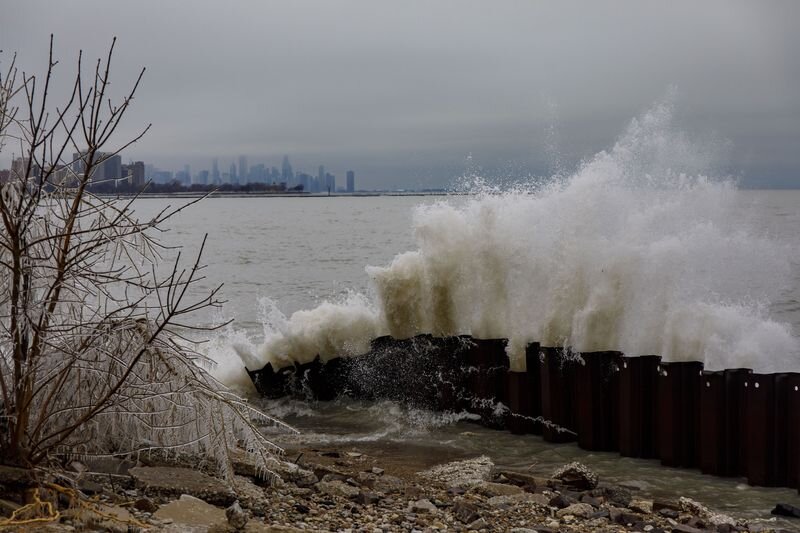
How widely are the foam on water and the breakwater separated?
1.62ft

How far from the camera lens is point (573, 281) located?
12773mm

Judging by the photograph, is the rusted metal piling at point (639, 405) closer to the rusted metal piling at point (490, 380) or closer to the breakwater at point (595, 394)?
the breakwater at point (595, 394)

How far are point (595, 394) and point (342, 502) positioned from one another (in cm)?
463

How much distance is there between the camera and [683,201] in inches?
562

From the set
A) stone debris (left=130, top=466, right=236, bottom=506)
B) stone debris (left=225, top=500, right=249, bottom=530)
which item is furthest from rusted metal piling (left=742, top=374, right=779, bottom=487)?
stone debris (left=225, top=500, right=249, bottom=530)

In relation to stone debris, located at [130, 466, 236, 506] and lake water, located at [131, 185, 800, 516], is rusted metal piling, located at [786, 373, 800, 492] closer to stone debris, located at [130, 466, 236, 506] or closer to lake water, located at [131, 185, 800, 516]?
lake water, located at [131, 185, 800, 516]

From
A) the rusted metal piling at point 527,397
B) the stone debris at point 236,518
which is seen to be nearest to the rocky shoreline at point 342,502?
the stone debris at point 236,518

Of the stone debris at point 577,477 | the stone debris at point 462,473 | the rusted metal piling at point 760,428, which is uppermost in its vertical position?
the rusted metal piling at point 760,428

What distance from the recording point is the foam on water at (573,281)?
39.0 feet

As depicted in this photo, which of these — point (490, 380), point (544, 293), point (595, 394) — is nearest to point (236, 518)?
point (595, 394)

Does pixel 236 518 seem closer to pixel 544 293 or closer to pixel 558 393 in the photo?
pixel 558 393

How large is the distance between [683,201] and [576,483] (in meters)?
7.18

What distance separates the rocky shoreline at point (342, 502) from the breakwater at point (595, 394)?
119 cm

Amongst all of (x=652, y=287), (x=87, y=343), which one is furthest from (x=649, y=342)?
(x=87, y=343)
